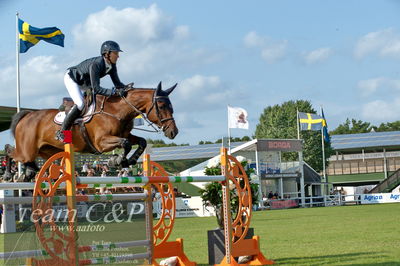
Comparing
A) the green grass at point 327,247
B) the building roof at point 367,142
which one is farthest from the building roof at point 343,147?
the green grass at point 327,247

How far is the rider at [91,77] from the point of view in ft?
24.7

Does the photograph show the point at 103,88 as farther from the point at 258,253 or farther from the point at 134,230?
the point at 258,253

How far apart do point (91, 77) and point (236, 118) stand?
26923 mm

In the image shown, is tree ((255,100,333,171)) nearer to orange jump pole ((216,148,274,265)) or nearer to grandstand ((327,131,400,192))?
grandstand ((327,131,400,192))

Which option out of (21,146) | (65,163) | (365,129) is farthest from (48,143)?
(365,129)

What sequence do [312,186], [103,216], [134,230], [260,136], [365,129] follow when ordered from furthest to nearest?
[365,129] → [260,136] → [312,186] → [134,230] → [103,216]

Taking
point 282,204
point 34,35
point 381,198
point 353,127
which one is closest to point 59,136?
point 34,35

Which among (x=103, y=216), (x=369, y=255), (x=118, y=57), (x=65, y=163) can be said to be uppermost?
(x=118, y=57)

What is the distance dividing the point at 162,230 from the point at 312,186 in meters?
43.3

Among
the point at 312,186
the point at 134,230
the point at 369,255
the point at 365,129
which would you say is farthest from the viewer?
the point at 365,129

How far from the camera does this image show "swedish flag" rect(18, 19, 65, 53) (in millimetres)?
19141

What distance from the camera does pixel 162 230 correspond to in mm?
8406

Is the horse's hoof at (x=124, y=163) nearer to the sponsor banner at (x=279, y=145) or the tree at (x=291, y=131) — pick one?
the sponsor banner at (x=279, y=145)

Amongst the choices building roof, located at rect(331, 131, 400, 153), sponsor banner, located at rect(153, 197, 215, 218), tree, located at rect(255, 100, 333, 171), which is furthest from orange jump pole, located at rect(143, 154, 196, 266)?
building roof, located at rect(331, 131, 400, 153)
